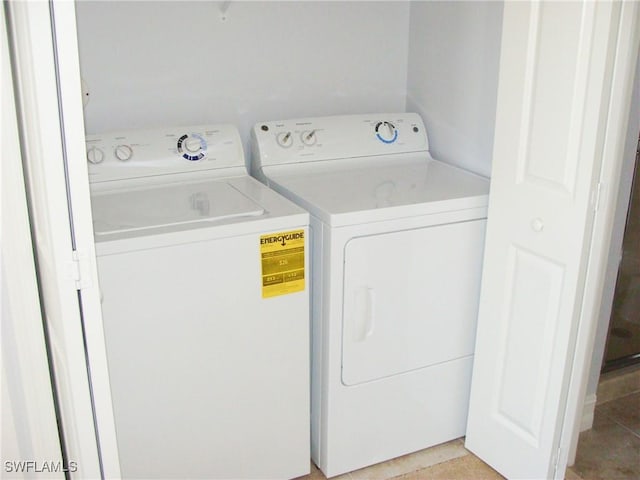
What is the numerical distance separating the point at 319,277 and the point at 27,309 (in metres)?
0.97

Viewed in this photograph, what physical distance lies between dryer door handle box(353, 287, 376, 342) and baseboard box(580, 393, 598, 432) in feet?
3.10

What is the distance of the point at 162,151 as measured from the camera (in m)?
2.21

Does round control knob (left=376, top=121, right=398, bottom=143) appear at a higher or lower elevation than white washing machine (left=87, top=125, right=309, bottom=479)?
higher

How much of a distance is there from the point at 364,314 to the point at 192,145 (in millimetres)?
829

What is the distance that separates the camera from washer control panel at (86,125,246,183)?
2.12 m

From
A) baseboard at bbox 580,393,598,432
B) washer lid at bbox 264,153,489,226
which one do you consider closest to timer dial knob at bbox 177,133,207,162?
washer lid at bbox 264,153,489,226

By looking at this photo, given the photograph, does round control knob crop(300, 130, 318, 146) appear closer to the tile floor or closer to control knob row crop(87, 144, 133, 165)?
control knob row crop(87, 144, 133, 165)

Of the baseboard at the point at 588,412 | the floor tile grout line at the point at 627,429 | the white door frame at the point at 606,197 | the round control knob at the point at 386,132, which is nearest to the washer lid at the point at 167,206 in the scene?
the round control knob at the point at 386,132

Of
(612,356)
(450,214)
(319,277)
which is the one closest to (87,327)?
(319,277)

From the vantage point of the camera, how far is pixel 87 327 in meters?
1.08

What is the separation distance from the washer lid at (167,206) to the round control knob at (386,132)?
67cm

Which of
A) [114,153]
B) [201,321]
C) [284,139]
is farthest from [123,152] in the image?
[201,321]

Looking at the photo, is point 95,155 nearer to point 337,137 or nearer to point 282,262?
point 282,262
